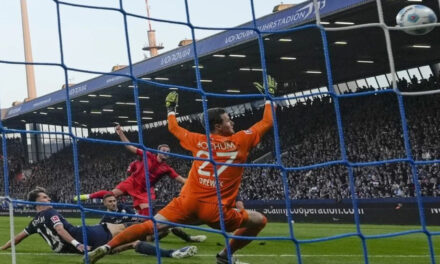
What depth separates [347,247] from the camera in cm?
1002

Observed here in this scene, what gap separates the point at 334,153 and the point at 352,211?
5272 mm

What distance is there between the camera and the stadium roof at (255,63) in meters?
20.1

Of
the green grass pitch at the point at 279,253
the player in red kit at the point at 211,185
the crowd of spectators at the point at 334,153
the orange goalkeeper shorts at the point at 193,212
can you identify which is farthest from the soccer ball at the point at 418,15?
the crowd of spectators at the point at 334,153

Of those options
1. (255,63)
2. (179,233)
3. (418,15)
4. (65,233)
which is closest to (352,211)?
(255,63)

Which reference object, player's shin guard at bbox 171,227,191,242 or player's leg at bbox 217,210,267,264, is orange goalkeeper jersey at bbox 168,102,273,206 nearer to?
player's leg at bbox 217,210,267,264

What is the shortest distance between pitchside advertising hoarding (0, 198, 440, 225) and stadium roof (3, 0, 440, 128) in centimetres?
469

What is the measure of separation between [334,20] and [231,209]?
1497cm

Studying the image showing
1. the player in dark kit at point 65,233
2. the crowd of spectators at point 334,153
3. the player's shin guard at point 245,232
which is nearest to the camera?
the player's shin guard at point 245,232

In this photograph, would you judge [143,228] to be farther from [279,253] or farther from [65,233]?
[279,253]

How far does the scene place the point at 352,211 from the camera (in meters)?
20.2

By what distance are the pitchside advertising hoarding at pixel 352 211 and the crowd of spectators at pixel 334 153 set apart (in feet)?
2.55

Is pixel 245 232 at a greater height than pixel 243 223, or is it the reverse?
pixel 243 223

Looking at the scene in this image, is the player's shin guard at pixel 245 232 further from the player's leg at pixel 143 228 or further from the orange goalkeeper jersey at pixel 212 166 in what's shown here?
the player's leg at pixel 143 228

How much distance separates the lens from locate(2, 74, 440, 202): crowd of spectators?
69.8ft
